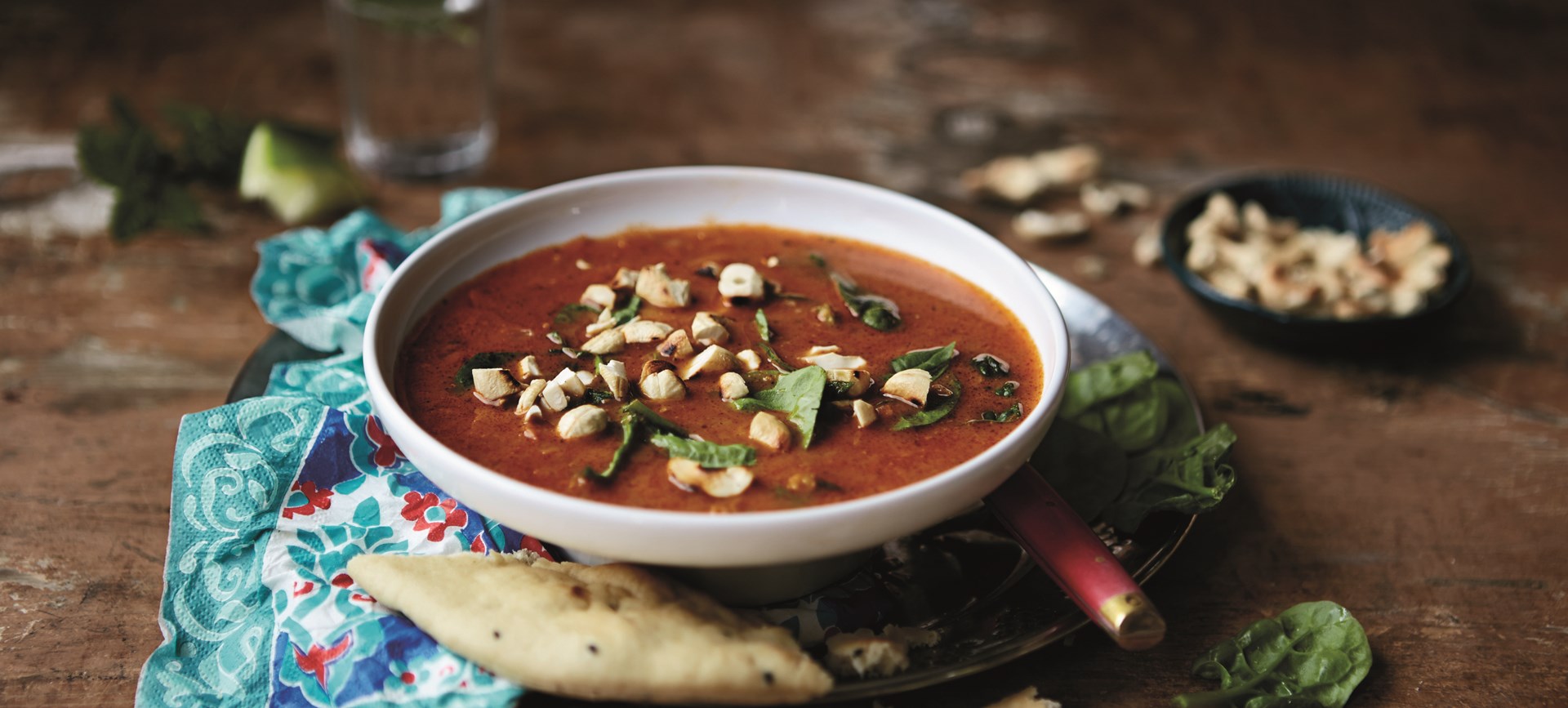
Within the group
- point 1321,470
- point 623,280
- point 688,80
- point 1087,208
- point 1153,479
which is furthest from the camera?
point 688,80

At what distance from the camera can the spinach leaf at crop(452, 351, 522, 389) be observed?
203cm

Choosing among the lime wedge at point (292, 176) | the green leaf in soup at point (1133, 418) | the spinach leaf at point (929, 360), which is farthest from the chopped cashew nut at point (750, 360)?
the lime wedge at point (292, 176)

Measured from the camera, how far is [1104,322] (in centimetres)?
268

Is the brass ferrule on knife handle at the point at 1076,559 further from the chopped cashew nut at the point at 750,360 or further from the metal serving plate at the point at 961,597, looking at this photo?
the chopped cashew nut at the point at 750,360

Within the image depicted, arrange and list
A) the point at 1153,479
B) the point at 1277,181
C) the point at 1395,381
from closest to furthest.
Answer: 1. the point at 1153,479
2. the point at 1395,381
3. the point at 1277,181

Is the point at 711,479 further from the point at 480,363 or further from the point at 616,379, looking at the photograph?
the point at 480,363

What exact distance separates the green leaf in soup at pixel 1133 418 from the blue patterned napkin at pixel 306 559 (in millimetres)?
677

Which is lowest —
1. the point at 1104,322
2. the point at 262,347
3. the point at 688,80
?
the point at 688,80

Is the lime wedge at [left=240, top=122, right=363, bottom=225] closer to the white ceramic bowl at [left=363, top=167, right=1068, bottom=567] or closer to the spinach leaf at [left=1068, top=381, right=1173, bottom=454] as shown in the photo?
the white ceramic bowl at [left=363, top=167, right=1068, bottom=567]

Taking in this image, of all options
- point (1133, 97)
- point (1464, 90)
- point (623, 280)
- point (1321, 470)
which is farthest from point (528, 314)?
point (1464, 90)

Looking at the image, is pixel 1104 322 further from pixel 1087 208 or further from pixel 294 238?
pixel 294 238

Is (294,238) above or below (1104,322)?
below

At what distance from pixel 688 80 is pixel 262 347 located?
8.03 feet

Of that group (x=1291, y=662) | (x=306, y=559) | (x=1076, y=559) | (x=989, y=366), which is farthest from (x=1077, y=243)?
(x=306, y=559)
